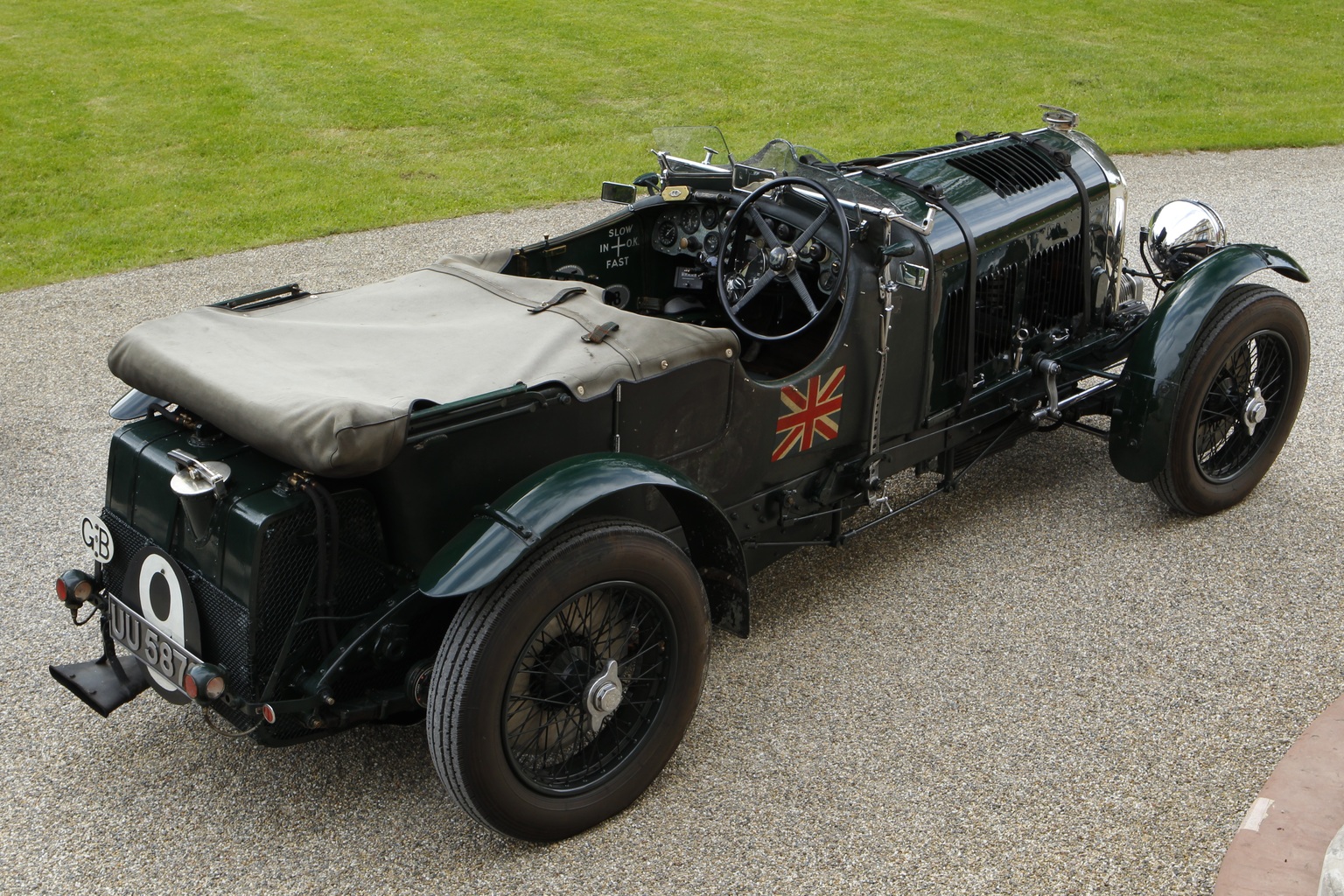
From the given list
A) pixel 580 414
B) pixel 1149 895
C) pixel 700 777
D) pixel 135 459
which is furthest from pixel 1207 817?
pixel 135 459

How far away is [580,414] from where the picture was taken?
3.46 metres

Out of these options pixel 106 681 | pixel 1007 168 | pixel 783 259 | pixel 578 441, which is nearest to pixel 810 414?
pixel 783 259

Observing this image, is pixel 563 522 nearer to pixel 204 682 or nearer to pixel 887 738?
pixel 204 682

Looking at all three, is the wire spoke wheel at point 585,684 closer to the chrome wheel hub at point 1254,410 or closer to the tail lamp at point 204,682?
the tail lamp at point 204,682

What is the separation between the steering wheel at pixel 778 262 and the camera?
13.8 ft

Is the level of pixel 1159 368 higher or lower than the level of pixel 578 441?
higher

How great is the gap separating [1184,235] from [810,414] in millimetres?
2425

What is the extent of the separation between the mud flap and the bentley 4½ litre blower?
0.01m

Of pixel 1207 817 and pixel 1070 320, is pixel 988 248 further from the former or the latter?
pixel 1207 817

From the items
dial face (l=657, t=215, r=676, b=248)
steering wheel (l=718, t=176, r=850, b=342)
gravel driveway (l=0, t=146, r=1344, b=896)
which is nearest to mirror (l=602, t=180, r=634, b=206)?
dial face (l=657, t=215, r=676, b=248)

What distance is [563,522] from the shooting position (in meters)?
3.15

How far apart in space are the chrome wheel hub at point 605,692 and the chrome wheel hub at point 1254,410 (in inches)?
122

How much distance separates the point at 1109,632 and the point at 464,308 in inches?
102

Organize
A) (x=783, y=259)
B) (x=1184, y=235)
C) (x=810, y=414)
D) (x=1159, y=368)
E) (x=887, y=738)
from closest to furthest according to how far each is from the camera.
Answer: (x=887, y=738) < (x=810, y=414) < (x=783, y=259) < (x=1159, y=368) < (x=1184, y=235)
